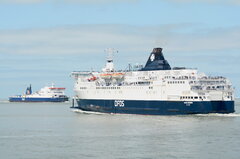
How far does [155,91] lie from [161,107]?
7.71 feet

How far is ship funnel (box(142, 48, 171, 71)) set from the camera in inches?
2635

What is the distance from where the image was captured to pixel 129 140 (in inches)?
1603

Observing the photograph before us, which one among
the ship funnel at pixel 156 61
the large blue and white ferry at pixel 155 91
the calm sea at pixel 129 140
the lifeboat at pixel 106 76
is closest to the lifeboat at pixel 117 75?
the large blue and white ferry at pixel 155 91

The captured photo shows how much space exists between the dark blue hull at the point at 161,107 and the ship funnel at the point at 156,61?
5.29m

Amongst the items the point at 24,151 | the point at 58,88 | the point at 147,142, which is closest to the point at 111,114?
the point at 147,142

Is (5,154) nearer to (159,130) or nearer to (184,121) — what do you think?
(159,130)

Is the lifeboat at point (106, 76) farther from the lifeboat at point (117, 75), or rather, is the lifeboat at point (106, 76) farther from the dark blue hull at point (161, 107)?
the dark blue hull at point (161, 107)

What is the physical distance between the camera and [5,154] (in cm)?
3428

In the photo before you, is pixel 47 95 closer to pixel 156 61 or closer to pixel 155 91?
pixel 156 61

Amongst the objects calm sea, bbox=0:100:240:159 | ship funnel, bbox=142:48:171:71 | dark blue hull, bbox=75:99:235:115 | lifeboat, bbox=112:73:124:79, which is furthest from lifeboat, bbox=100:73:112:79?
calm sea, bbox=0:100:240:159

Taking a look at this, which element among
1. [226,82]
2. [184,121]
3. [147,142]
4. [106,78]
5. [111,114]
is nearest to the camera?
[147,142]

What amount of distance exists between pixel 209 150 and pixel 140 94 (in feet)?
98.6

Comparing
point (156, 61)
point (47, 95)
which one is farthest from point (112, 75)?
point (47, 95)

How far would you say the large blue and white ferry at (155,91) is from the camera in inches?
2344
